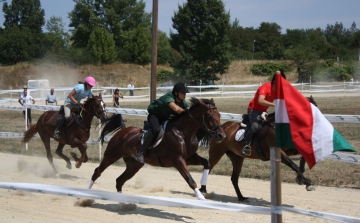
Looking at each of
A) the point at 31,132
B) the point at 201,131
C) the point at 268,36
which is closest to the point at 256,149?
the point at 201,131

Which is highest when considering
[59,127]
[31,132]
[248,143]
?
→ [248,143]

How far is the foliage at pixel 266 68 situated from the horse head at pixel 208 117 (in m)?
63.9

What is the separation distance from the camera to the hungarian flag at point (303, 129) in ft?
14.6

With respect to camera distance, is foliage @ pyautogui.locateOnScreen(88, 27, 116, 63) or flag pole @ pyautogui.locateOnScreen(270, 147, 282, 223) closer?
flag pole @ pyautogui.locateOnScreen(270, 147, 282, 223)

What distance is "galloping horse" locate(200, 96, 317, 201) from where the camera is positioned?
974cm

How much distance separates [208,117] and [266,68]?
212ft

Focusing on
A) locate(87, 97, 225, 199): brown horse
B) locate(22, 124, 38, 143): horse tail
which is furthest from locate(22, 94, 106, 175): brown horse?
locate(87, 97, 225, 199): brown horse

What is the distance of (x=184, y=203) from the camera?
5.71 metres

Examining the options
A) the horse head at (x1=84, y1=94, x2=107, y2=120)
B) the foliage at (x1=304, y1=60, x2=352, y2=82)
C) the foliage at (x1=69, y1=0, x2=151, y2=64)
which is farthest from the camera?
the foliage at (x1=69, y1=0, x2=151, y2=64)

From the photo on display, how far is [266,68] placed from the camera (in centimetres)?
7200

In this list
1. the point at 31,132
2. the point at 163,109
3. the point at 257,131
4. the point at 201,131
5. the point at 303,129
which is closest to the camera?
the point at 303,129

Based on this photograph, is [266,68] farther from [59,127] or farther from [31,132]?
[59,127]

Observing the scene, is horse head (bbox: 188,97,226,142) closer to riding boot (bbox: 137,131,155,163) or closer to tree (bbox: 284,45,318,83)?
riding boot (bbox: 137,131,155,163)

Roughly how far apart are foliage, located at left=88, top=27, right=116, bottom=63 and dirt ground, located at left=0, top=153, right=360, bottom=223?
62.8m
